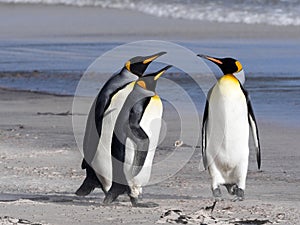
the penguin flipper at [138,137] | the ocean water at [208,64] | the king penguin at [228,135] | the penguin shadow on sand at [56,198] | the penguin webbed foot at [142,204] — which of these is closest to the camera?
the penguin webbed foot at [142,204]

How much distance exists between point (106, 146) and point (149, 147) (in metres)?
0.35

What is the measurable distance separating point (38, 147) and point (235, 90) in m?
3.11

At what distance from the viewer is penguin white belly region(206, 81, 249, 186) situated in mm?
8047

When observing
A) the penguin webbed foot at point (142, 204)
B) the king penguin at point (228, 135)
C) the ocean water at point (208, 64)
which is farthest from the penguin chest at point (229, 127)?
the ocean water at point (208, 64)

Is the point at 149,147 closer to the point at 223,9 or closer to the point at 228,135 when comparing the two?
the point at 228,135

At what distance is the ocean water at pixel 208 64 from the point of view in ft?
47.5

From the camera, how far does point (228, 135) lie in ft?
26.4

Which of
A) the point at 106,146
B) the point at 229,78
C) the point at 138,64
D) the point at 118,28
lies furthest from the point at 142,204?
the point at 118,28

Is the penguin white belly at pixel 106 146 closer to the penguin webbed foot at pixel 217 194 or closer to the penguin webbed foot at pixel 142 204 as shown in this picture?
the penguin webbed foot at pixel 142 204

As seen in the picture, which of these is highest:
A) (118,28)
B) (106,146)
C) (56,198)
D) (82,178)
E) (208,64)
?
(106,146)

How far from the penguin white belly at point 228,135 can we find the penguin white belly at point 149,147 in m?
0.50

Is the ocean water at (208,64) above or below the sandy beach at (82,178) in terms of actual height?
below

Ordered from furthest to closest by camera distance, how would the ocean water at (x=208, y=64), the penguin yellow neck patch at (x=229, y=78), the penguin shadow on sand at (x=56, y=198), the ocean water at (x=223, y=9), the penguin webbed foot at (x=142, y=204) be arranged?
1. the ocean water at (x=223, y=9)
2. the ocean water at (x=208, y=64)
3. the penguin yellow neck patch at (x=229, y=78)
4. the penguin shadow on sand at (x=56, y=198)
5. the penguin webbed foot at (x=142, y=204)

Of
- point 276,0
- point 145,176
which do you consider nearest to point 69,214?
point 145,176
